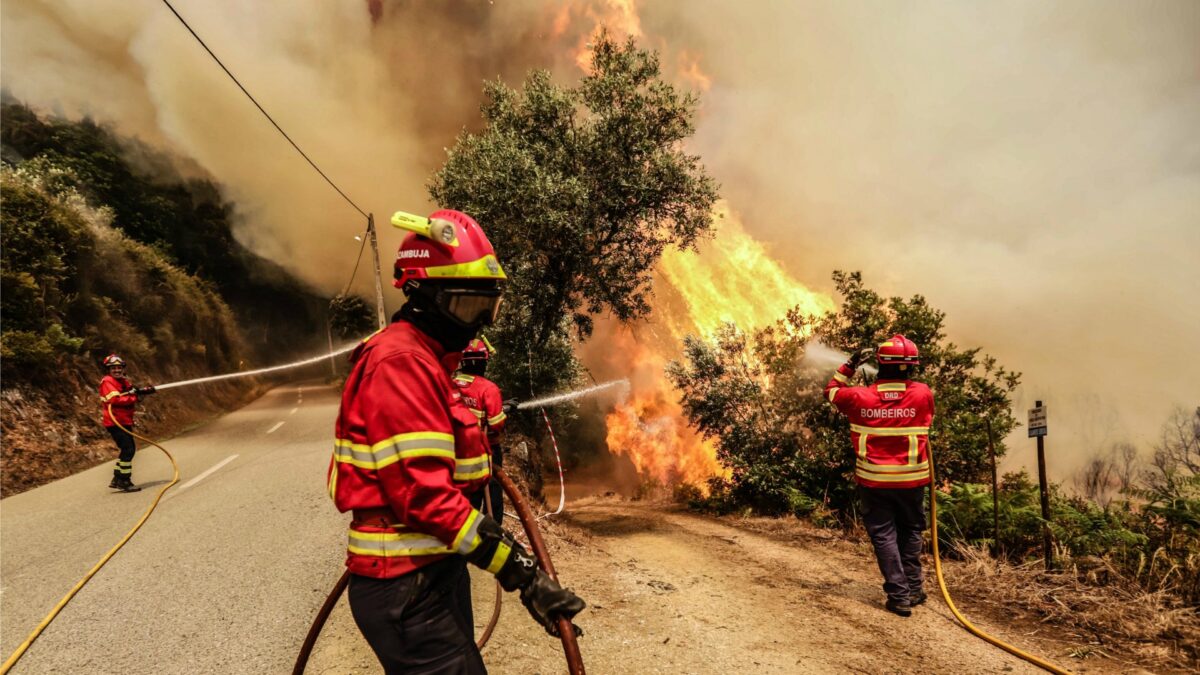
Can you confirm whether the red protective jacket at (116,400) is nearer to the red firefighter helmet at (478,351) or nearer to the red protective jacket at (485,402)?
the red firefighter helmet at (478,351)

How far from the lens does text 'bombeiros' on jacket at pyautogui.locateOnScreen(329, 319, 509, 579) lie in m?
1.86

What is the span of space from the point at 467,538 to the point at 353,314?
47638 mm

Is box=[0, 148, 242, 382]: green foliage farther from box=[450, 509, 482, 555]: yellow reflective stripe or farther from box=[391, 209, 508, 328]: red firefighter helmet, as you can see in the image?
box=[450, 509, 482, 555]: yellow reflective stripe

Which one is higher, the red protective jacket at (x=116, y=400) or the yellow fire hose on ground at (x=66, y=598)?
the red protective jacket at (x=116, y=400)

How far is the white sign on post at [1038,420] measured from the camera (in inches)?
233

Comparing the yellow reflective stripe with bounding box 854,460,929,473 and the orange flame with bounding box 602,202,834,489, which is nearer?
the yellow reflective stripe with bounding box 854,460,929,473

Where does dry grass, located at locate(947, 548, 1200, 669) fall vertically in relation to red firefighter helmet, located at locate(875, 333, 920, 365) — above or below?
below

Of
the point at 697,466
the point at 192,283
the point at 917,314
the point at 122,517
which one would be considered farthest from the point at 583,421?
the point at 122,517

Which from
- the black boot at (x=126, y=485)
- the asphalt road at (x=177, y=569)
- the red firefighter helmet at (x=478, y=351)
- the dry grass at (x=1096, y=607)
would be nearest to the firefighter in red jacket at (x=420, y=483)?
the asphalt road at (x=177, y=569)

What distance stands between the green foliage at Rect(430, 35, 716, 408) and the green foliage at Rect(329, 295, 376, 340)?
112 ft

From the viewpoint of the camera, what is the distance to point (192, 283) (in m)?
25.0

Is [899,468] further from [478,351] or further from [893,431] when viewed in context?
[478,351]

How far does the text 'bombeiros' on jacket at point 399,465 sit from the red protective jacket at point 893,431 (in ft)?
15.7

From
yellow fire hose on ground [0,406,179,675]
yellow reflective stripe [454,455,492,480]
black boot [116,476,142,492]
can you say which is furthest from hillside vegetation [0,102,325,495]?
yellow reflective stripe [454,455,492,480]
